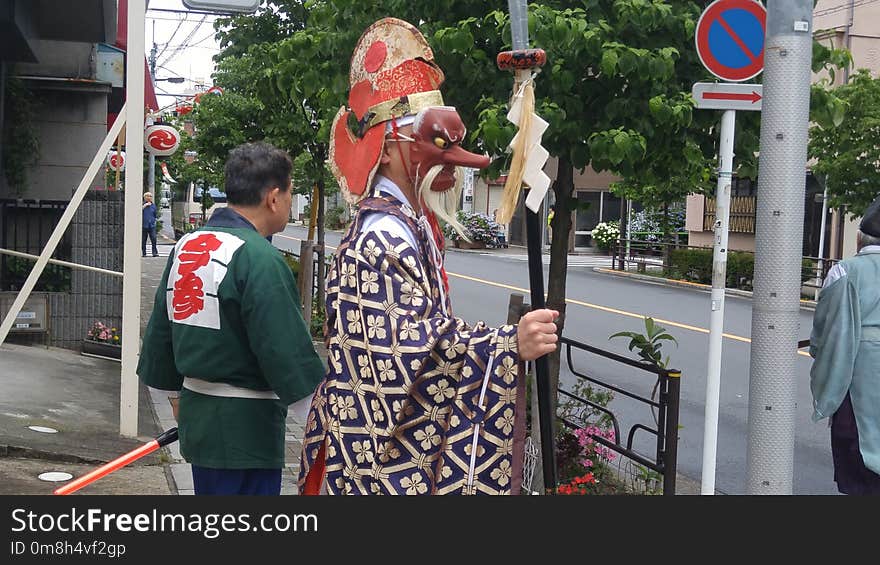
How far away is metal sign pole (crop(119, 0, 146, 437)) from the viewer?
656cm

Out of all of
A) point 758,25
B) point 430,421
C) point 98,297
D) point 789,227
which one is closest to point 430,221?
point 430,421

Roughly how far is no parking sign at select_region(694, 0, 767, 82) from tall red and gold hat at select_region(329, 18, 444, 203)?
1627 mm

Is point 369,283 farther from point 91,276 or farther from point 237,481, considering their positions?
point 91,276

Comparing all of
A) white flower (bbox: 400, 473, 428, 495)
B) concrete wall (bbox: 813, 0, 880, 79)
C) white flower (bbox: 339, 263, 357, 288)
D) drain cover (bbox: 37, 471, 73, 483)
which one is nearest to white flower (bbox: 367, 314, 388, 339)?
white flower (bbox: 339, 263, 357, 288)

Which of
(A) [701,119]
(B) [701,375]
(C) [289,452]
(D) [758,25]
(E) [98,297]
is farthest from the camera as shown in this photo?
(B) [701,375]

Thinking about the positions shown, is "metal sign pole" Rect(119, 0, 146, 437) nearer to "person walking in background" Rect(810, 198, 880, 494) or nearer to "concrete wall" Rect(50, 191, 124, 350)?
"concrete wall" Rect(50, 191, 124, 350)

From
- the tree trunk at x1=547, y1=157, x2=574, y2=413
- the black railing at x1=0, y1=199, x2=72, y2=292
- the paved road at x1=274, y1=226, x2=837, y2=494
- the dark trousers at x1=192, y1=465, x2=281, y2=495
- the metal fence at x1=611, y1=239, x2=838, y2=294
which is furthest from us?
the metal fence at x1=611, y1=239, x2=838, y2=294

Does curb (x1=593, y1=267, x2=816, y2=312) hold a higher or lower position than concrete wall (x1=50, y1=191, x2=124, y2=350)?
lower

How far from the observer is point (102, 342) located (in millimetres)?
10273

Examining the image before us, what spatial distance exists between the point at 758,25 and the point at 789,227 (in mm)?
1295

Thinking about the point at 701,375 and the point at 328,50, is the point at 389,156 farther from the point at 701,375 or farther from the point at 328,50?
the point at 701,375

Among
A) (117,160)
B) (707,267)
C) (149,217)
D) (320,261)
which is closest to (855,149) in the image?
(707,267)

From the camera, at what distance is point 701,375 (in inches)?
445

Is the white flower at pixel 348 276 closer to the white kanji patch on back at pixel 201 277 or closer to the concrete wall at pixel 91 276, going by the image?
the white kanji patch on back at pixel 201 277
